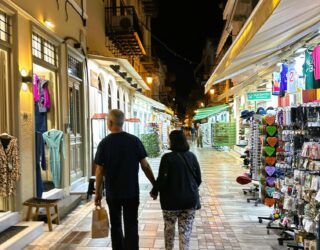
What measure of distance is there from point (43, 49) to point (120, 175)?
194 inches

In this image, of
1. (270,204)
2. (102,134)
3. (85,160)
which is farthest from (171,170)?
(102,134)

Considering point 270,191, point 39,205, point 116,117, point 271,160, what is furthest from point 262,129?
point 39,205

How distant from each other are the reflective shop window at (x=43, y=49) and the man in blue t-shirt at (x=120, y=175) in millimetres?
4054

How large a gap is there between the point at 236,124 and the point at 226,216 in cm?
1792

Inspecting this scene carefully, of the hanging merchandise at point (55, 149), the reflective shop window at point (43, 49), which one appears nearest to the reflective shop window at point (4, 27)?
the reflective shop window at point (43, 49)

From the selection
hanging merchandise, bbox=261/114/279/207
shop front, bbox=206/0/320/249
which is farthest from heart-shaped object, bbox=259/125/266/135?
hanging merchandise, bbox=261/114/279/207

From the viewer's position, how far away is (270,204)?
7.66 metres

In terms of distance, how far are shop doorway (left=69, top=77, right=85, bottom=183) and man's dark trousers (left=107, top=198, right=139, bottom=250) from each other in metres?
5.55

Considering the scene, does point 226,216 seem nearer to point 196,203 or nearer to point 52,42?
point 196,203

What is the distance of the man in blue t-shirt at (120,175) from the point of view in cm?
496

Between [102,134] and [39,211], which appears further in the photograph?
[102,134]

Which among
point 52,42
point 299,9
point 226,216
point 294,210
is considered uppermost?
point 52,42

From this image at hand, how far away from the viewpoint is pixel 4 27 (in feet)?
22.7

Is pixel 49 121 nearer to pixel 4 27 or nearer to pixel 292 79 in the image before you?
pixel 4 27
